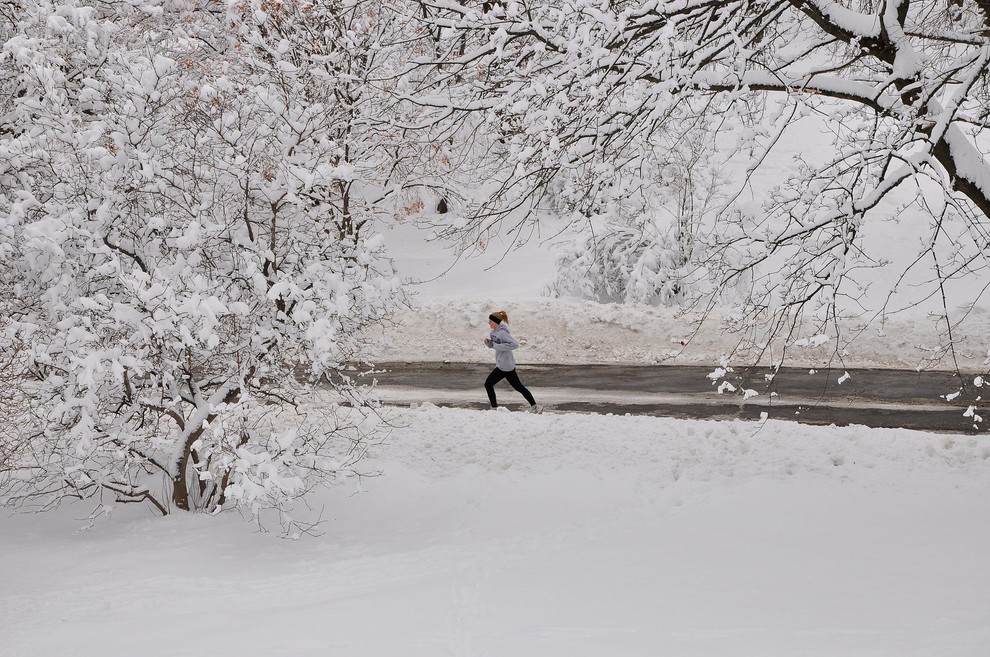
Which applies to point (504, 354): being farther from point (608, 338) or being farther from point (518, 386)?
point (608, 338)

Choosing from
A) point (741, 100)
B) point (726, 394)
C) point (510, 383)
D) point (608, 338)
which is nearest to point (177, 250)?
point (741, 100)

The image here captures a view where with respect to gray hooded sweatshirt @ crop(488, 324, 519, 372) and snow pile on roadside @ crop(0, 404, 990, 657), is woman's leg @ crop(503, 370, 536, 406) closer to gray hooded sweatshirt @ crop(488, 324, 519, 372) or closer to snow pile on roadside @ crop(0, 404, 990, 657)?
gray hooded sweatshirt @ crop(488, 324, 519, 372)

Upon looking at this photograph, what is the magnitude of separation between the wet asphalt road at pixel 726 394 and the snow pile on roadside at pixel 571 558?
2627mm

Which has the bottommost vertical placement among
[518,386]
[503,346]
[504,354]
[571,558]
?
[571,558]

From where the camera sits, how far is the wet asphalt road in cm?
1259

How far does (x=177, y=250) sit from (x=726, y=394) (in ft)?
31.6

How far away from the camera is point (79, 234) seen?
22.6 ft

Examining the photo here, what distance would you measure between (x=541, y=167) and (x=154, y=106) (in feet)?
11.1

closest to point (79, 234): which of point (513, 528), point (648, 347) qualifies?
point (513, 528)

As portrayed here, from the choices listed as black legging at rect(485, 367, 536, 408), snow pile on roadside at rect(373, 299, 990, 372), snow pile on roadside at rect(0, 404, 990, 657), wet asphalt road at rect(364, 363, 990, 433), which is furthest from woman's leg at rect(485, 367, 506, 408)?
snow pile on roadside at rect(373, 299, 990, 372)

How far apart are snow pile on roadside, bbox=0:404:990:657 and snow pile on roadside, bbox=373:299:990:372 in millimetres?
6763

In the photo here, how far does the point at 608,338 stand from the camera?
1848cm

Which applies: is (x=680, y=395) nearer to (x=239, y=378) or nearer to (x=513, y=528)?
(x=513, y=528)

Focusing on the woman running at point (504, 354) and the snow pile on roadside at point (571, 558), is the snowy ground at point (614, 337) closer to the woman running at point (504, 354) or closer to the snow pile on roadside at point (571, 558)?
the woman running at point (504, 354)
